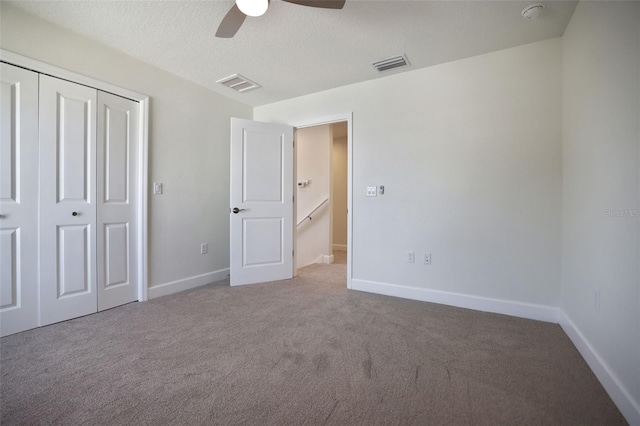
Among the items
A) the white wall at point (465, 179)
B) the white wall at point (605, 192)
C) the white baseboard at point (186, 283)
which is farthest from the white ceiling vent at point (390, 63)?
the white baseboard at point (186, 283)

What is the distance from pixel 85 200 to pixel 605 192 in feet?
12.3

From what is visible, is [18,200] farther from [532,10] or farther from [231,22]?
[532,10]

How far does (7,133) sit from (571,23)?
4.20 metres

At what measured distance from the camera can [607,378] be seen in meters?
1.39

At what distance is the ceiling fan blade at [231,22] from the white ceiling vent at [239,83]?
1063mm

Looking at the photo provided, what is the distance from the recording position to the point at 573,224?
1977mm

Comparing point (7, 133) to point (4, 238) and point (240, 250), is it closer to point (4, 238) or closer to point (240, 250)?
point (4, 238)

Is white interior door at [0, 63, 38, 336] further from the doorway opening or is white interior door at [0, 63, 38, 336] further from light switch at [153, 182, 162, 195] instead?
the doorway opening

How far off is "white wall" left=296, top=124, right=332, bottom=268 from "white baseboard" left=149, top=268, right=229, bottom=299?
144 cm

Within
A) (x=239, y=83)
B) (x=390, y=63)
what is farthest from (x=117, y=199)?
(x=390, y=63)

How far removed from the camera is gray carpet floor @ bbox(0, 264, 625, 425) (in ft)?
4.09

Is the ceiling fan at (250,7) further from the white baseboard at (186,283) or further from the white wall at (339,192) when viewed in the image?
the white wall at (339,192)

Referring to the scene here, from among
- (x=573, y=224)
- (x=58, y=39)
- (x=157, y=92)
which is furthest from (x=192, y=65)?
(x=573, y=224)

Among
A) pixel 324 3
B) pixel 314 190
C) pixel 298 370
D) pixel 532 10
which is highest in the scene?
pixel 532 10
